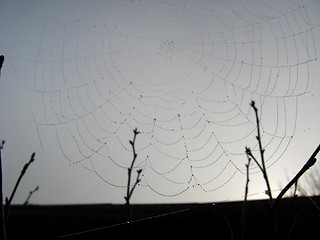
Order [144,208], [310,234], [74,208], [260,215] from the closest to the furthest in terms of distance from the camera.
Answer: [310,234]
[260,215]
[144,208]
[74,208]

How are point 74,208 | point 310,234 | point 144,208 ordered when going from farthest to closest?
1. point 74,208
2. point 144,208
3. point 310,234

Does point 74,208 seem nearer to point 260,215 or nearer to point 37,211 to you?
point 37,211

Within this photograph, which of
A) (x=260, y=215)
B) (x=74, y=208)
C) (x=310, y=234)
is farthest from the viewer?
(x=74, y=208)

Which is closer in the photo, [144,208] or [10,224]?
[144,208]

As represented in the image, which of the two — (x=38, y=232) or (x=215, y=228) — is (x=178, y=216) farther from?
(x=38, y=232)

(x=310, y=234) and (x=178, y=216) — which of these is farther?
(x=178, y=216)

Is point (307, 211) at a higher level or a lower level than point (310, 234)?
higher

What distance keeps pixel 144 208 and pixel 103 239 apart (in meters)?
0.99

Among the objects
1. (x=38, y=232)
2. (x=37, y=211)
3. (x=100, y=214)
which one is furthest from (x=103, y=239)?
(x=37, y=211)

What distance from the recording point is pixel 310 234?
160 inches

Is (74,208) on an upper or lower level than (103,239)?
upper

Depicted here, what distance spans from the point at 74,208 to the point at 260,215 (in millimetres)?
4059

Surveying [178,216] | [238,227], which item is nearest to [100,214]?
[178,216]

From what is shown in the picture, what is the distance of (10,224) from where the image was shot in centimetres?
537
